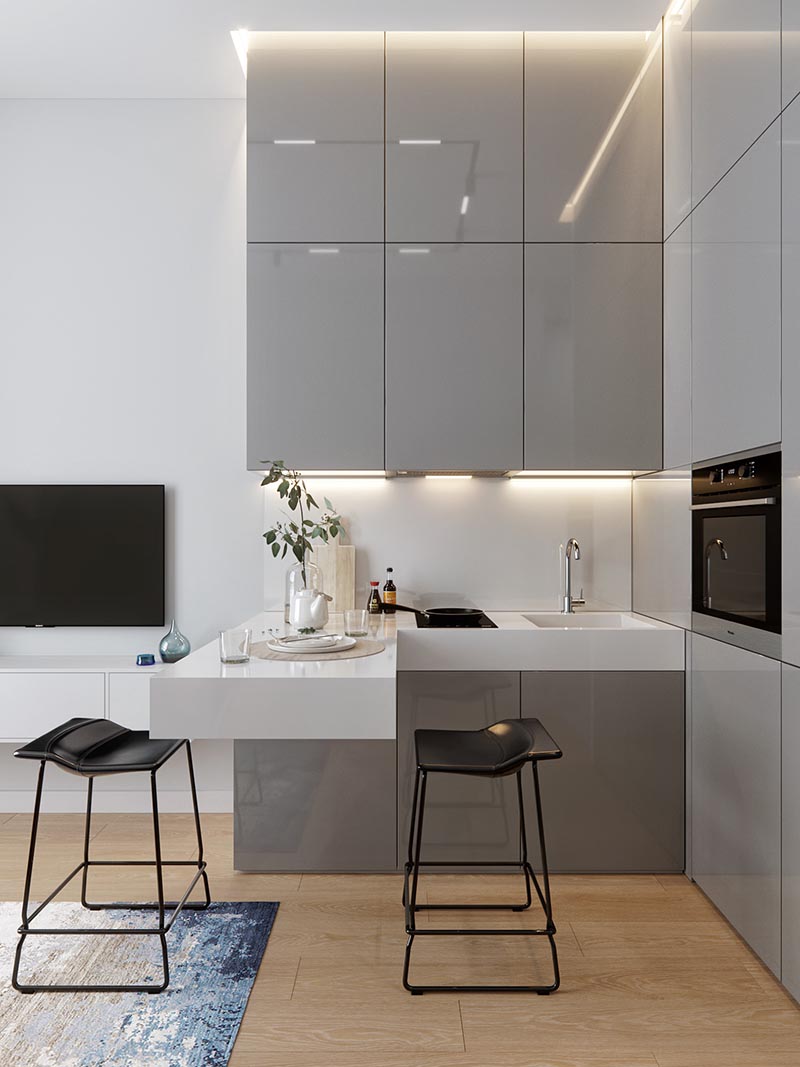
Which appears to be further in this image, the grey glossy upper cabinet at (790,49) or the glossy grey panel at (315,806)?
the glossy grey panel at (315,806)

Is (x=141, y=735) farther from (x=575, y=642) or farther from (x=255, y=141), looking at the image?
(x=255, y=141)

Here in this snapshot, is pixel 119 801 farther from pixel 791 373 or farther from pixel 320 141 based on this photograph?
pixel 791 373

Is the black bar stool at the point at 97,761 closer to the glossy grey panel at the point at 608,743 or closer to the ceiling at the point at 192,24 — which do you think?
the glossy grey panel at the point at 608,743

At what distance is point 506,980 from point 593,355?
2204 millimetres

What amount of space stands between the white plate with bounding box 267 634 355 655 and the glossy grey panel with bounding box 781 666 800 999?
121 centimetres

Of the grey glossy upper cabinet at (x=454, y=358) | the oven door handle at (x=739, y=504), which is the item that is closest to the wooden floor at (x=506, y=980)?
the oven door handle at (x=739, y=504)

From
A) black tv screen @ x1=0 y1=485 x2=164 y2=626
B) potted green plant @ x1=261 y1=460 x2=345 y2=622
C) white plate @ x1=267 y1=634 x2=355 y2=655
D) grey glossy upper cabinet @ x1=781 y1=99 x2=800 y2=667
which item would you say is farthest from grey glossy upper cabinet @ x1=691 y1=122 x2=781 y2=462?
black tv screen @ x1=0 y1=485 x2=164 y2=626

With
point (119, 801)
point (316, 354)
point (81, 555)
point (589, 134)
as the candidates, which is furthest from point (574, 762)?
point (589, 134)

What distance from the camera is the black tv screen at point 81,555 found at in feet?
11.6

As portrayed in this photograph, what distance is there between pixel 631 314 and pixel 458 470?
911mm

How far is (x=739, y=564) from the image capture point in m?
2.43

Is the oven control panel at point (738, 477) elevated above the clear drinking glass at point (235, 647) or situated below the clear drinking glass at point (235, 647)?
above

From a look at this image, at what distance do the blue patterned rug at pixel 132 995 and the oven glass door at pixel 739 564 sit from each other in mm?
1790

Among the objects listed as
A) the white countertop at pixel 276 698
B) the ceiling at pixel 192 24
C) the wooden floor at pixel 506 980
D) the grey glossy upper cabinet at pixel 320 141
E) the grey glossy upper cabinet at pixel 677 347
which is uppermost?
the ceiling at pixel 192 24
